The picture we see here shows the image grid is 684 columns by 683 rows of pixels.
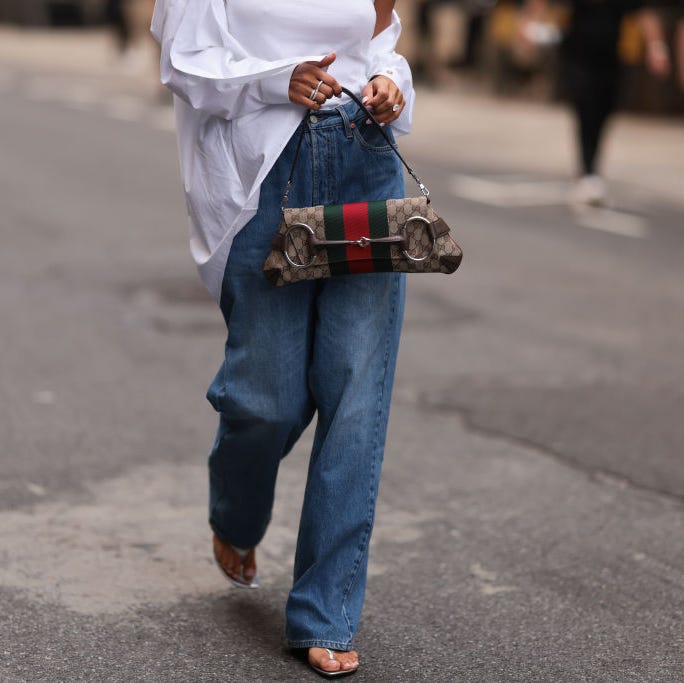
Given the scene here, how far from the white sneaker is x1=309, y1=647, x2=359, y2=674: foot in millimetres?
8887

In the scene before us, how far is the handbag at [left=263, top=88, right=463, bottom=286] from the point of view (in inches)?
125

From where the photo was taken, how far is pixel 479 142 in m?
16.2

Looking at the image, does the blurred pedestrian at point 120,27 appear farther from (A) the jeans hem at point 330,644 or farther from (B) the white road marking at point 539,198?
(A) the jeans hem at point 330,644

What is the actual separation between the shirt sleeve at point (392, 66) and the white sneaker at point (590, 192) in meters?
8.53

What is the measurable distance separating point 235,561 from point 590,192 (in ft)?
28.1

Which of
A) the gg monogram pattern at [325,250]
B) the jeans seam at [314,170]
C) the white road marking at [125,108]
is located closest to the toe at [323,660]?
the gg monogram pattern at [325,250]

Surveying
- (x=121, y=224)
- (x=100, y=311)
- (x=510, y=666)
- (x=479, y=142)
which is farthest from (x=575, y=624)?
(x=479, y=142)

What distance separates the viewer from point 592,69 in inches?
452

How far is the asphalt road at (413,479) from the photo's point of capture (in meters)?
3.48

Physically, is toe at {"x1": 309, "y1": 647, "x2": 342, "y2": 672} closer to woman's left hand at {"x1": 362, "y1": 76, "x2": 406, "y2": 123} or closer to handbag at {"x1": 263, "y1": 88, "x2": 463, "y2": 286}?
handbag at {"x1": 263, "y1": 88, "x2": 463, "y2": 286}

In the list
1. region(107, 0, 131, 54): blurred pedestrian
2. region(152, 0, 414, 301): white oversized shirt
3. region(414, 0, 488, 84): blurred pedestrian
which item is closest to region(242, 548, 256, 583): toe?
region(152, 0, 414, 301): white oversized shirt

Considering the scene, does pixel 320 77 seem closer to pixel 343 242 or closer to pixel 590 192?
pixel 343 242

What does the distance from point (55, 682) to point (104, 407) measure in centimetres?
247

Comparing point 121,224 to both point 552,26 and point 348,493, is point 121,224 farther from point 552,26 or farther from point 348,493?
point 552,26
